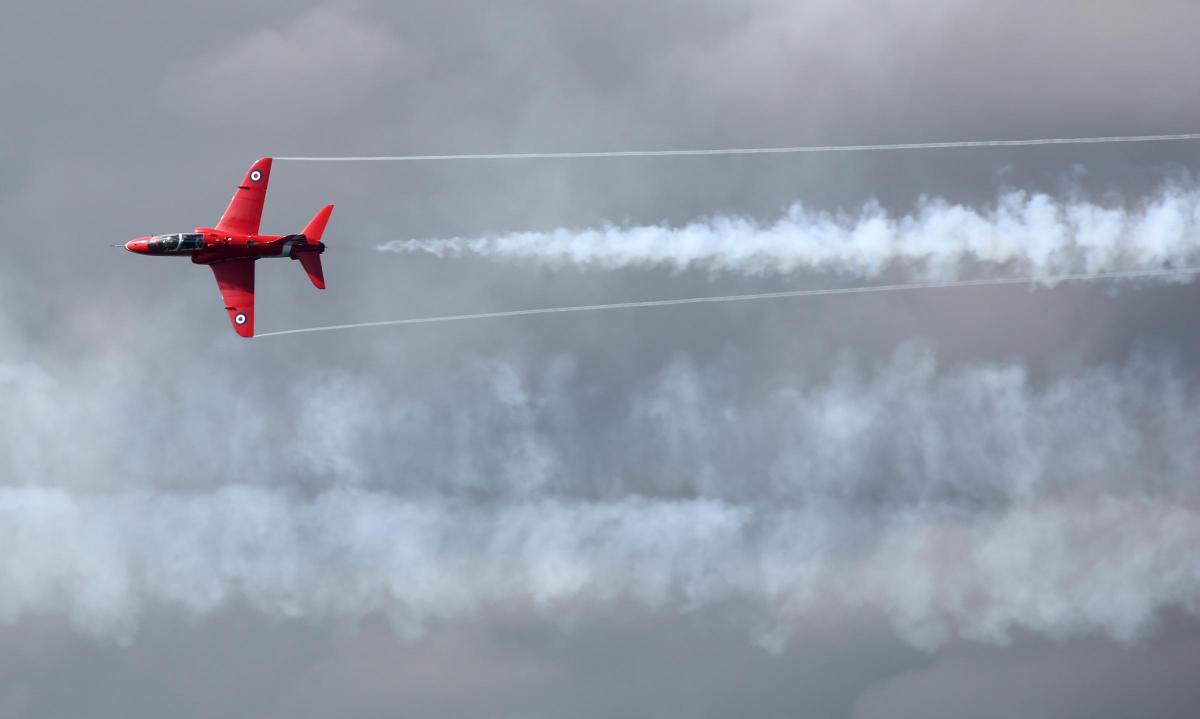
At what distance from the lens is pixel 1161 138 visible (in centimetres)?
7781

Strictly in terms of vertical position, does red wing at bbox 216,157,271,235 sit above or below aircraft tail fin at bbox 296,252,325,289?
above

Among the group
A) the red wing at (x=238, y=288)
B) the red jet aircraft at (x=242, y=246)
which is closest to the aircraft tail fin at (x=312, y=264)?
the red jet aircraft at (x=242, y=246)

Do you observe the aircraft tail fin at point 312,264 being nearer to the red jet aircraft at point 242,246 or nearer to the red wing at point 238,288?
the red jet aircraft at point 242,246

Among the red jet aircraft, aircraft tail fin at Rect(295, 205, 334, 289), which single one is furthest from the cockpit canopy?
aircraft tail fin at Rect(295, 205, 334, 289)

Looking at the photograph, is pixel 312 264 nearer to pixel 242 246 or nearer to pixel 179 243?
pixel 242 246

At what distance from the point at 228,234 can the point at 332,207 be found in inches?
174

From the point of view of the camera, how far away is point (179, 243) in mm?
74438

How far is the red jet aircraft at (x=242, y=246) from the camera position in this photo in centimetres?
7306

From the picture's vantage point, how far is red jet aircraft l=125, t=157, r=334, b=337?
73.1 meters

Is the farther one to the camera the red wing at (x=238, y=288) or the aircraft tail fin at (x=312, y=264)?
the red wing at (x=238, y=288)

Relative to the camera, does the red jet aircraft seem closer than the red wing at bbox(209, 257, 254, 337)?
Yes

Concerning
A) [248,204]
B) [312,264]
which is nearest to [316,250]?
[312,264]

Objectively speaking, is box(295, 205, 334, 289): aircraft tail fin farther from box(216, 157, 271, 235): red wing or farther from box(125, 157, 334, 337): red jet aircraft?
box(216, 157, 271, 235): red wing

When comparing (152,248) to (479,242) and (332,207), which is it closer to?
(332,207)
